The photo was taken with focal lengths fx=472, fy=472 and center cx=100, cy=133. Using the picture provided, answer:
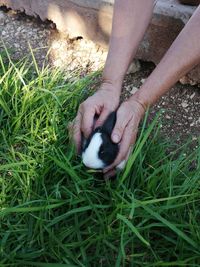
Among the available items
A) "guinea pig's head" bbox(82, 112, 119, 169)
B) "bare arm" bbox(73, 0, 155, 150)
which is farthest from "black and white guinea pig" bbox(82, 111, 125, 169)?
"bare arm" bbox(73, 0, 155, 150)

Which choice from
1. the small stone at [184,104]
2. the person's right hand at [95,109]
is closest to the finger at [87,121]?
the person's right hand at [95,109]

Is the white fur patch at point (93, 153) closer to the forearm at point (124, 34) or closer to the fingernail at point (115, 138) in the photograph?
the fingernail at point (115, 138)

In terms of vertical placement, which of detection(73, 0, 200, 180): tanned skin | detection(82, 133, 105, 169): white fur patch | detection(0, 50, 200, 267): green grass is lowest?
detection(0, 50, 200, 267): green grass

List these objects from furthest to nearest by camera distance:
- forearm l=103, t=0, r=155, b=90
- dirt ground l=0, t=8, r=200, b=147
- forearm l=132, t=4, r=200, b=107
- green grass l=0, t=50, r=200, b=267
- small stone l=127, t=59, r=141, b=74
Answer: small stone l=127, t=59, r=141, b=74 → dirt ground l=0, t=8, r=200, b=147 → forearm l=103, t=0, r=155, b=90 → forearm l=132, t=4, r=200, b=107 → green grass l=0, t=50, r=200, b=267

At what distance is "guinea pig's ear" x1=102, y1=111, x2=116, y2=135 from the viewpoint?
125 cm

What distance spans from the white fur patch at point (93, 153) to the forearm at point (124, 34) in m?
0.23

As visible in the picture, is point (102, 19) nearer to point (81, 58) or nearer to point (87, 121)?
point (81, 58)

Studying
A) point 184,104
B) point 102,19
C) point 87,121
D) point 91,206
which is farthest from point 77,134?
point 102,19

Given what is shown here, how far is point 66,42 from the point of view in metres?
1.86

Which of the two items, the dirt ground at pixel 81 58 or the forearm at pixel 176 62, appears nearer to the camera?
the forearm at pixel 176 62

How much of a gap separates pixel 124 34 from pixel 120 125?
0.28 meters

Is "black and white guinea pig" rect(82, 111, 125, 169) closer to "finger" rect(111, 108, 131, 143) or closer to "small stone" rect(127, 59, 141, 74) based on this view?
"finger" rect(111, 108, 131, 143)

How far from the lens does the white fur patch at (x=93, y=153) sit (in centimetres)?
121

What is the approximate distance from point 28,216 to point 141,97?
1.48 feet
